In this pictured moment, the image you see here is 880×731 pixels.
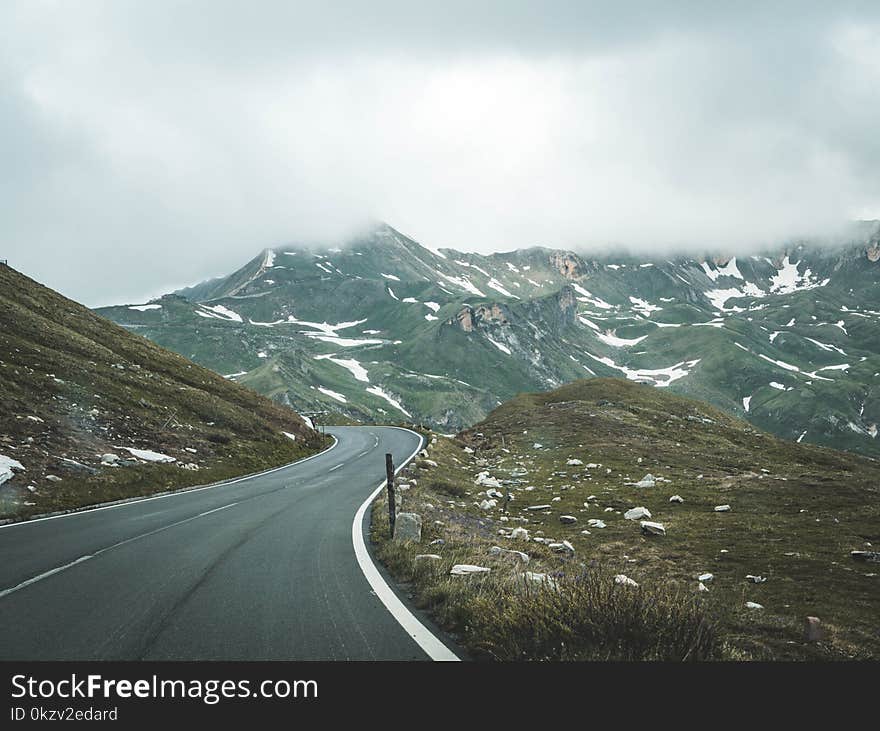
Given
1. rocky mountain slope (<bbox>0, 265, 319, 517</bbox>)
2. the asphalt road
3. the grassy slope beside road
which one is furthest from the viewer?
rocky mountain slope (<bbox>0, 265, 319, 517</bbox>)

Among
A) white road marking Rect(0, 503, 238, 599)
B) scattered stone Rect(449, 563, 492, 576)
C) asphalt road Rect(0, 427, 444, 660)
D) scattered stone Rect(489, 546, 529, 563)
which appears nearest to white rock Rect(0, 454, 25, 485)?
asphalt road Rect(0, 427, 444, 660)

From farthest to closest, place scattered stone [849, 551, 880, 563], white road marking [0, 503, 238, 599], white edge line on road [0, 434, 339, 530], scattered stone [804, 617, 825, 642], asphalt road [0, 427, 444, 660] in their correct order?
white edge line on road [0, 434, 339, 530] < scattered stone [849, 551, 880, 563] < white road marking [0, 503, 238, 599] < scattered stone [804, 617, 825, 642] < asphalt road [0, 427, 444, 660]

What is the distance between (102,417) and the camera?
27688 millimetres

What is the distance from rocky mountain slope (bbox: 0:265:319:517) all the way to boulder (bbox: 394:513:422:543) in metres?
11.9

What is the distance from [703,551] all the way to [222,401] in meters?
39.0

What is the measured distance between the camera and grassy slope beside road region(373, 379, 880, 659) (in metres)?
5.15

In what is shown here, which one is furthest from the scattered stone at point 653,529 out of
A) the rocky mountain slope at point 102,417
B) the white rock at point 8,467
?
the white rock at point 8,467

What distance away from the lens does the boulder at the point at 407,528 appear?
11.5 meters

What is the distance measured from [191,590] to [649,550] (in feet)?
36.6

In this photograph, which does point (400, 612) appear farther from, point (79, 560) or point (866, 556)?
point (866, 556)

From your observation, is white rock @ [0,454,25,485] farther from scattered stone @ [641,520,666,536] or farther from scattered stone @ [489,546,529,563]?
scattered stone @ [641,520,666,536]

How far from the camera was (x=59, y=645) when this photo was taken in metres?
5.56

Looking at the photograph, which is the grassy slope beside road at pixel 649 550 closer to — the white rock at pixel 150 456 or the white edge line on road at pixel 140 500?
the white edge line on road at pixel 140 500

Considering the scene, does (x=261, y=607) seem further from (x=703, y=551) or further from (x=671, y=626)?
(x=703, y=551)
